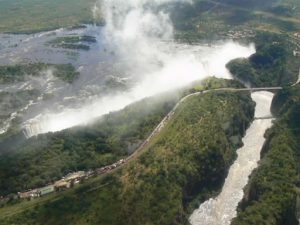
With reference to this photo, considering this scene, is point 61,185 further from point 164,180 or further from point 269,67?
point 269,67

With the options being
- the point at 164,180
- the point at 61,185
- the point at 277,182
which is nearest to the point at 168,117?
the point at 164,180

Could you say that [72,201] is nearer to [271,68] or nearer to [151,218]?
[151,218]

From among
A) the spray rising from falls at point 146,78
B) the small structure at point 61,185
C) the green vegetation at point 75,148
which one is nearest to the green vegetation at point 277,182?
the green vegetation at point 75,148

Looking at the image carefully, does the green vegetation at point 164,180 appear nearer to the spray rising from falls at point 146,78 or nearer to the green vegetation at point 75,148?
the green vegetation at point 75,148

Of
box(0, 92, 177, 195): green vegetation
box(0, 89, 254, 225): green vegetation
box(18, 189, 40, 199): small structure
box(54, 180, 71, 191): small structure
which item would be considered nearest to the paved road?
box(0, 92, 177, 195): green vegetation

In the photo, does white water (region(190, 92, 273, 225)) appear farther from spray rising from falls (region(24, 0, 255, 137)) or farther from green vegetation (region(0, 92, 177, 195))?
spray rising from falls (region(24, 0, 255, 137))
